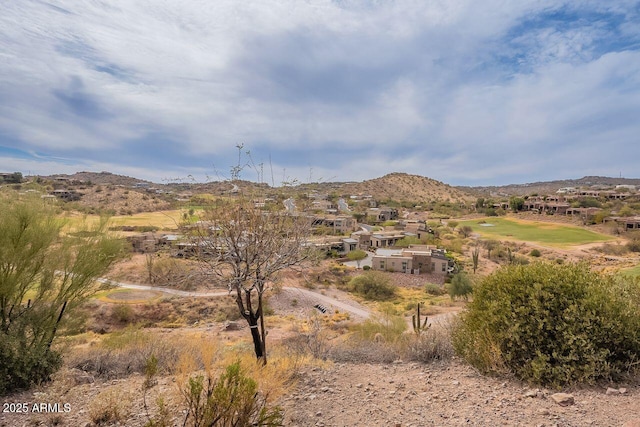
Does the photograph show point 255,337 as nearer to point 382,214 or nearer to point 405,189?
point 382,214

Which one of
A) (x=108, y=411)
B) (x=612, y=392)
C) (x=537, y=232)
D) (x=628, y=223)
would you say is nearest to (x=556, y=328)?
(x=612, y=392)

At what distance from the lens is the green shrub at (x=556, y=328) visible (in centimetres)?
520

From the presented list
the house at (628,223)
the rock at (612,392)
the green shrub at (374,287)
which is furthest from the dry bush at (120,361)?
the house at (628,223)

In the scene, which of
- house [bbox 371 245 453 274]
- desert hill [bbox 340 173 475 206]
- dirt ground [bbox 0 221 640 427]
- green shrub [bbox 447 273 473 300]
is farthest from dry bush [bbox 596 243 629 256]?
desert hill [bbox 340 173 475 206]

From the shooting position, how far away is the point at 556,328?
5.37 m

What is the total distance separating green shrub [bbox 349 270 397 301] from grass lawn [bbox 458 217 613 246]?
2872 cm

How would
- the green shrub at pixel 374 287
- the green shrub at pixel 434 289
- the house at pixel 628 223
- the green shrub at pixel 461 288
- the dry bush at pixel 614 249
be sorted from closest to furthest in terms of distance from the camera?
the green shrub at pixel 461 288
the green shrub at pixel 374 287
the green shrub at pixel 434 289
the dry bush at pixel 614 249
the house at pixel 628 223

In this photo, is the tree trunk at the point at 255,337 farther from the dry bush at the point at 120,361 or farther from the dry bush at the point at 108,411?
the dry bush at the point at 108,411

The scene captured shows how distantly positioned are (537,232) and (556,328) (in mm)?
59272

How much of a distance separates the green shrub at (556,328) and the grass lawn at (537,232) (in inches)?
1874

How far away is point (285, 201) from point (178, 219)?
240 centimetres

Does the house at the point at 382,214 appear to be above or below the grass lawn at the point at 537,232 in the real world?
above

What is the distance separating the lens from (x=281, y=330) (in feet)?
67.3

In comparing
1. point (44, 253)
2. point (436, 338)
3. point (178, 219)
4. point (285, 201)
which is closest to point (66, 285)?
point (44, 253)
